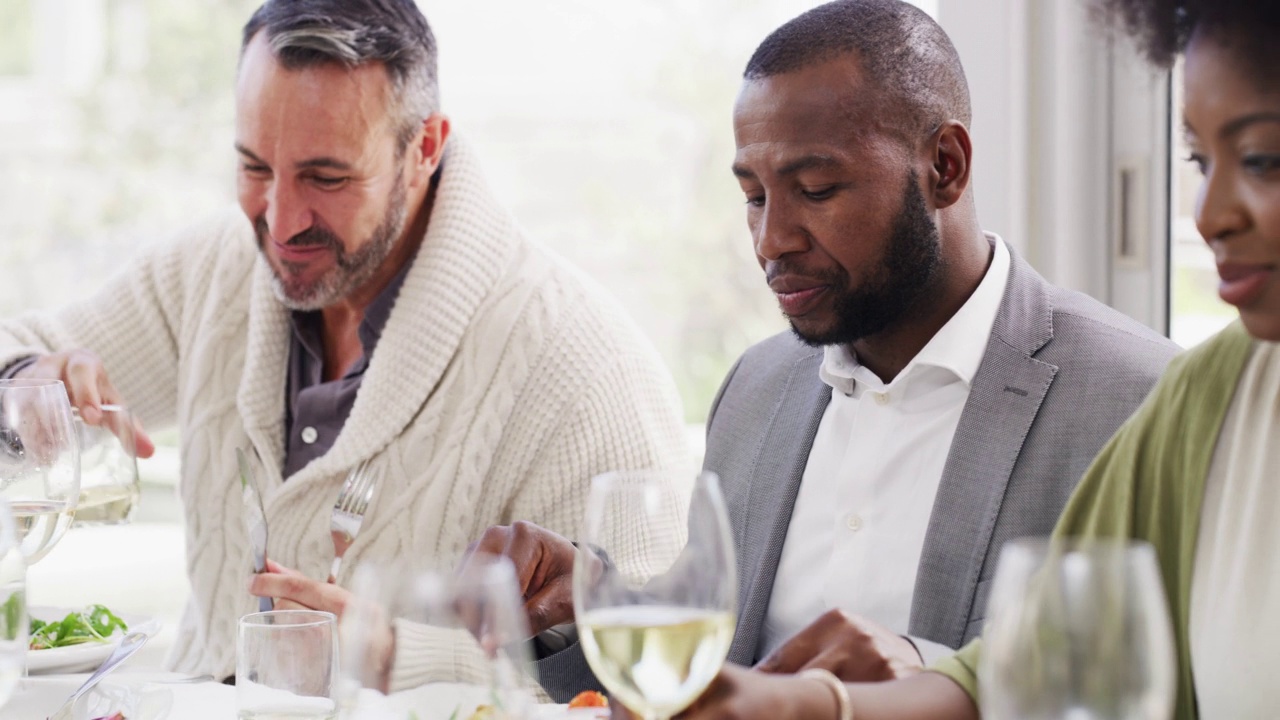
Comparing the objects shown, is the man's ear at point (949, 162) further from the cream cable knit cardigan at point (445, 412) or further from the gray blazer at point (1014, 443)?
the cream cable knit cardigan at point (445, 412)

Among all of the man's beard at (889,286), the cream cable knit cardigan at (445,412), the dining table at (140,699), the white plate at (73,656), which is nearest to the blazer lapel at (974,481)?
the man's beard at (889,286)

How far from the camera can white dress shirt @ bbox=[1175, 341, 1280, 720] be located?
0.99 meters

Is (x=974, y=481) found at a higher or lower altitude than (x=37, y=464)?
lower

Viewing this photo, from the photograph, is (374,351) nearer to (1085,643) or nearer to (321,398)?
(321,398)

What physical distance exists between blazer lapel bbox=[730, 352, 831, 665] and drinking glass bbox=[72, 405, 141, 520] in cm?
68

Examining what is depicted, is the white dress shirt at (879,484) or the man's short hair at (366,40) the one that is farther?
the man's short hair at (366,40)

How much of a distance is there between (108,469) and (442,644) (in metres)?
0.91

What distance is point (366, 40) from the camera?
204 centimetres

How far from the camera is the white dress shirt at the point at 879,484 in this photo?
1.50 m

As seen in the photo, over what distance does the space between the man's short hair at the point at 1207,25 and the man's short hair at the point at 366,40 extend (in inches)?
49.8

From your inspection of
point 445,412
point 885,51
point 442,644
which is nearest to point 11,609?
point 442,644

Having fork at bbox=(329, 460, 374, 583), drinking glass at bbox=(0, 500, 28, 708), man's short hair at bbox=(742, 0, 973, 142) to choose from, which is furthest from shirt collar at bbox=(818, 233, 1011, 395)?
drinking glass at bbox=(0, 500, 28, 708)

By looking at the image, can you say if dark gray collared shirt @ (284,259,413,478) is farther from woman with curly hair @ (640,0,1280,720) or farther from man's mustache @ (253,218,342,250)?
woman with curly hair @ (640,0,1280,720)

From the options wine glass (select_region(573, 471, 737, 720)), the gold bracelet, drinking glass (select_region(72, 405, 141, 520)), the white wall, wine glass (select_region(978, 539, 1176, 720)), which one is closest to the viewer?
wine glass (select_region(978, 539, 1176, 720))
